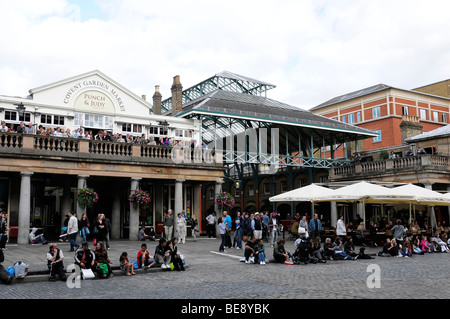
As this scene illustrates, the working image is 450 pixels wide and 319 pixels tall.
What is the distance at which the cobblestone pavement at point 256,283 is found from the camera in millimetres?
9875

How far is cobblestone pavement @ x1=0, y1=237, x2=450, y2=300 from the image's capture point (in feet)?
32.4

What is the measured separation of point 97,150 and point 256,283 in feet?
47.2

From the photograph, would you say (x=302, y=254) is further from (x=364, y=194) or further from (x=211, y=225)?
(x=211, y=225)

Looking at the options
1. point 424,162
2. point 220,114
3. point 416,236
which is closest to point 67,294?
point 416,236

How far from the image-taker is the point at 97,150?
23.3 metres

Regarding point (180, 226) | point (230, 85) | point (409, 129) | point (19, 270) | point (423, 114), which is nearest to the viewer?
point (19, 270)

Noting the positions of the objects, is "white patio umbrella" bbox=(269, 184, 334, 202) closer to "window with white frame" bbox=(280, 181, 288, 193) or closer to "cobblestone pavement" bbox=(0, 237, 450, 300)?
"cobblestone pavement" bbox=(0, 237, 450, 300)

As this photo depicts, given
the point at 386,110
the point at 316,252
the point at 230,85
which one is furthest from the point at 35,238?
the point at 386,110

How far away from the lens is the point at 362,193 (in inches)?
826

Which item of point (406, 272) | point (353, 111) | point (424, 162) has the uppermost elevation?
point (353, 111)

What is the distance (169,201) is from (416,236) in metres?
14.2

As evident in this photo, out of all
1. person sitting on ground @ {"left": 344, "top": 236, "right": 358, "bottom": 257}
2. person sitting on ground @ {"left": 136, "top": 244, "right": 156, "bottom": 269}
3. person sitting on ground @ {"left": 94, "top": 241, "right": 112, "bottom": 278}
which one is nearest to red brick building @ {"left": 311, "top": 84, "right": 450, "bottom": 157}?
person sitting on ground @ {"left": 344, "top": 236, "right": 358, "bottom": 257}

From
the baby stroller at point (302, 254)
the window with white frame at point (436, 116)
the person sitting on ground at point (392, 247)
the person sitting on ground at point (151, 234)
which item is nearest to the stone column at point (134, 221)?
the person sitting on ground at point (151, 234)

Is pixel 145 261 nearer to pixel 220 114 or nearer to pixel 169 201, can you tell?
pixel 169 201
